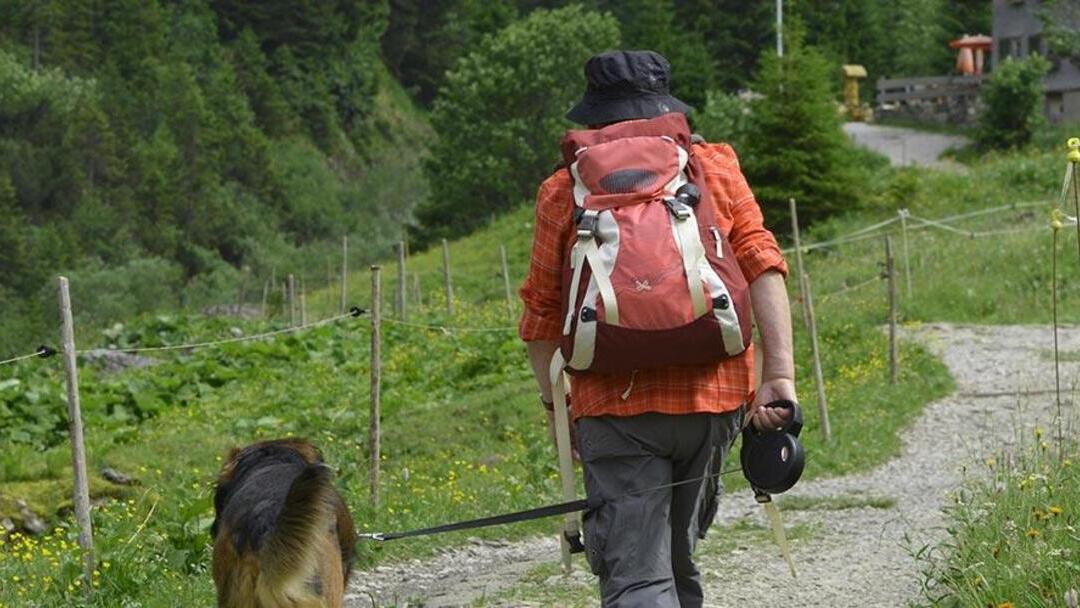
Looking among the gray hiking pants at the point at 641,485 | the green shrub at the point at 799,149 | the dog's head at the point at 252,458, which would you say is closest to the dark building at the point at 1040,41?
the green shrub at the point at 799,149

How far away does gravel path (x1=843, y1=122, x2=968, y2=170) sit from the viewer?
144 ft

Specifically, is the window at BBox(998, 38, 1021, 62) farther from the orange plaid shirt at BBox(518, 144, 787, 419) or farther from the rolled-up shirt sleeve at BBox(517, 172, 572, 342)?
the rolled-up shirt sleeve at BBox(517, 172, 572, 342)

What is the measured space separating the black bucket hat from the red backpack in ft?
0.66

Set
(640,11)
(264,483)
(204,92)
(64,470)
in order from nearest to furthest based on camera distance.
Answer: (264,483) < (64,470) < (640,11) < (204,92)

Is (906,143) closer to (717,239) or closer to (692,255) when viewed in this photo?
(717,239)

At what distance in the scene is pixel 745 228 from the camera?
4828 millimetres

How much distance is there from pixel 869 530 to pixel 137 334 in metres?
17.0

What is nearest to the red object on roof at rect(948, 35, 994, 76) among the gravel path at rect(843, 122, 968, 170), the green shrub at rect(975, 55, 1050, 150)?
the gravel path at rect(843, 122, 968, 170)

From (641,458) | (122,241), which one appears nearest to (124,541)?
(641,458)

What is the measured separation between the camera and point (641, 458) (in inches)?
186

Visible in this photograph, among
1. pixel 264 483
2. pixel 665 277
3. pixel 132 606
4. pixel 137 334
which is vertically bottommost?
pixel 137 334

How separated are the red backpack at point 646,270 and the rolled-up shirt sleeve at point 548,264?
98mm

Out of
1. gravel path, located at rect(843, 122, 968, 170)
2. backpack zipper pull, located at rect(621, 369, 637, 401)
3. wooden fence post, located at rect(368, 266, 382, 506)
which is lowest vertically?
gravel path, located at rect(843, 122, 968, 170)

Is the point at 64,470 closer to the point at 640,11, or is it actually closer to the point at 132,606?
the point at 132,606
